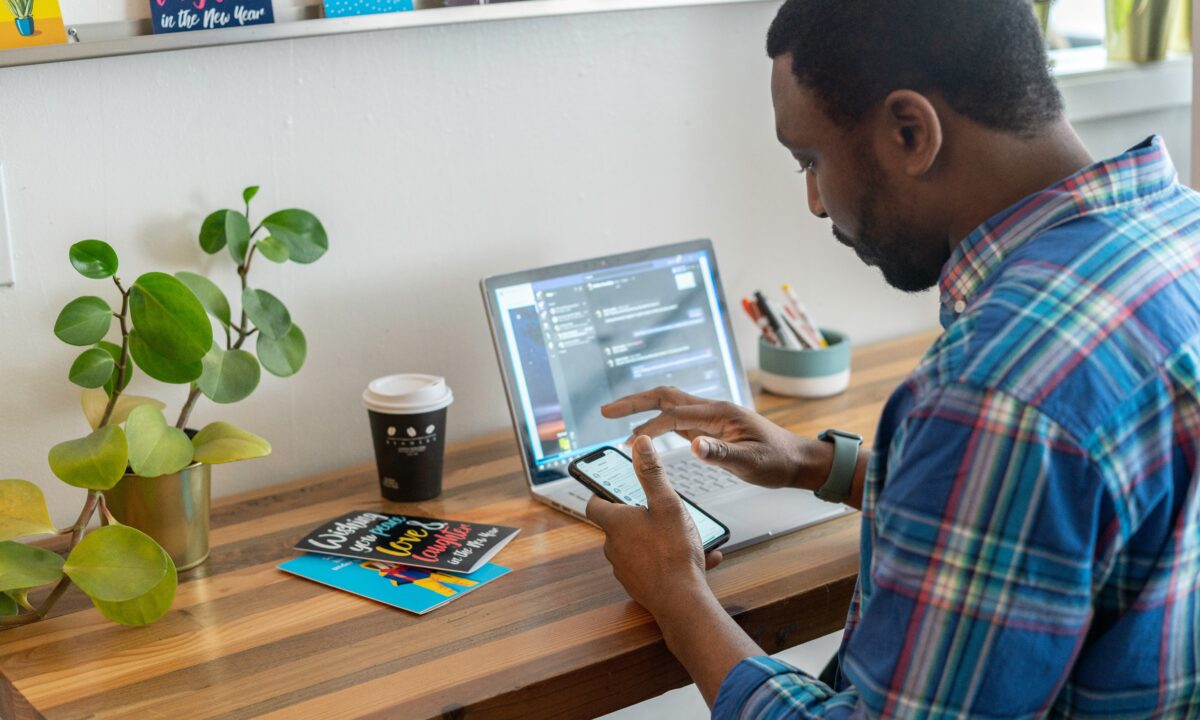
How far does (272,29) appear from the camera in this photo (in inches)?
49.4

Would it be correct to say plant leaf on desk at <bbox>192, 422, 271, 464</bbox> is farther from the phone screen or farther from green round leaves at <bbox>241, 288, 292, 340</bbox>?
the phone screen

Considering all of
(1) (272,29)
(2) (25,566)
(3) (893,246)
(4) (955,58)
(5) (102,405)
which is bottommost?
(2) (25,566)

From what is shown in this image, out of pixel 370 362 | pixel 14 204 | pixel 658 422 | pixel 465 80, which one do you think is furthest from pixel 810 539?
pixel 14 204

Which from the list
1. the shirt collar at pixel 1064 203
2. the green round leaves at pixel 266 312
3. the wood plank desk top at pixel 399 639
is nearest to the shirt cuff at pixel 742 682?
the wood plank desk top at pixel 399 639

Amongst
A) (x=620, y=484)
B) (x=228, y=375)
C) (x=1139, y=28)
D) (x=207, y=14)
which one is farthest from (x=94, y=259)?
(x=1139, y=28)

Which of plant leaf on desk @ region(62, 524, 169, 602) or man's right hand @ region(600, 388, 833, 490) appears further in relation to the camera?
man's right hand @ region(600, 388, 833, 490)

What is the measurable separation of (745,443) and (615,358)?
261mm

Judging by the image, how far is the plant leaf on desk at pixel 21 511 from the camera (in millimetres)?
1078

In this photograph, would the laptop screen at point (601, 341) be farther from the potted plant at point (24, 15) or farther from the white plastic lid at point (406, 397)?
the potted plant at point (24, 15)

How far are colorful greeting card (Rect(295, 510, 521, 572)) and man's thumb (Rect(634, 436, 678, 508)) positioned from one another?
188mm

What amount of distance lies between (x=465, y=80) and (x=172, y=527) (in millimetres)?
652

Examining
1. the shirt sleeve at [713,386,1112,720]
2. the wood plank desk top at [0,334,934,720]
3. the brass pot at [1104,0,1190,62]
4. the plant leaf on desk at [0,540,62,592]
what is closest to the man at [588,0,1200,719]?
the shirt sleeve at [713,386,1112,720]

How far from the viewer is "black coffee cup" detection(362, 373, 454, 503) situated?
1.34 meters

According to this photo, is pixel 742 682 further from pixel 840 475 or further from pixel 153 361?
pixel 153 361
